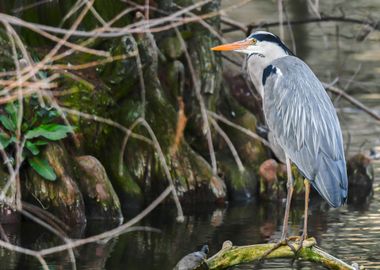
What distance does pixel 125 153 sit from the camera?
10.5 metres

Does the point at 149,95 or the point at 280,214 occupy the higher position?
the point at 149,95

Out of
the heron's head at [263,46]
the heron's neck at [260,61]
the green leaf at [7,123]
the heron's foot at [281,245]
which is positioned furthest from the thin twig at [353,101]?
the heron's foot at [281,245]

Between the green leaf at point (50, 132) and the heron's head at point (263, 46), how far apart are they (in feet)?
7.26

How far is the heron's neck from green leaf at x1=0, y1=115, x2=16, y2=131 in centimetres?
241

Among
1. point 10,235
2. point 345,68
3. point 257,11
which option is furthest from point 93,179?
point 257,11

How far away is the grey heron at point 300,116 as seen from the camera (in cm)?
716

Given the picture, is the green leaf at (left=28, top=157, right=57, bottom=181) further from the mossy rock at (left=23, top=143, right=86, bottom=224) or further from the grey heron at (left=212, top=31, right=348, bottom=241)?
the grey heron at (left=212, top=31, right=348, bottom=241)

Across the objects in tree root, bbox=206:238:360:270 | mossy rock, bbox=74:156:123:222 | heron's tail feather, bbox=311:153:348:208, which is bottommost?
mossy rock, bbox=74:156:123:222

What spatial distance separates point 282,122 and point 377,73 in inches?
371

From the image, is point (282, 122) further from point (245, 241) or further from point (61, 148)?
point (61, 148)

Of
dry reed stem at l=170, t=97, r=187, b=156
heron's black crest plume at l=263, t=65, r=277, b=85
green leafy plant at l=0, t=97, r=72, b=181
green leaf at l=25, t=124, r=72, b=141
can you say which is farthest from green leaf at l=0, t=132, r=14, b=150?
heron's black crest plume at l=263, t=65, r=277, b=85

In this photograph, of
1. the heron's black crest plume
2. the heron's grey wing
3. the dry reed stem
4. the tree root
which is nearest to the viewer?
the tree root

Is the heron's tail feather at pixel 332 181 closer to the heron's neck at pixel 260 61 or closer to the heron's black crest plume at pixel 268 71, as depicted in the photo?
the heron's black crest plume at pixel 268 71

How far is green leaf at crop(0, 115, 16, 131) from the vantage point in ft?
31.4
